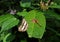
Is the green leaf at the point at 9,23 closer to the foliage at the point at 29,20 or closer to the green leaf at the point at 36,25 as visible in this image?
the foliage at the point at 29,20

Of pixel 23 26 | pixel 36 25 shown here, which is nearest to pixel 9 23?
pixel 23 26

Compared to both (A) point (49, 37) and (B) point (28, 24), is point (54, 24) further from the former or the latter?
(B) point (28, 24)

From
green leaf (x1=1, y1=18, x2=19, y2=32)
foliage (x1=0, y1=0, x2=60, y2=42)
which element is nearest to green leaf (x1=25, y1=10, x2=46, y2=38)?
foliage (x1=0, y1=0, x2=60, y2=42)

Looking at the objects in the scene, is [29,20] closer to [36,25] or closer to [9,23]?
[36,25]

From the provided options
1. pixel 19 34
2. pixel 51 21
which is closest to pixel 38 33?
pixel 19 34

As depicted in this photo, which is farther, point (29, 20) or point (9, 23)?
point (9, 23)

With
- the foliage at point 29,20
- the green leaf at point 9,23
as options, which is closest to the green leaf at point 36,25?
the foliage at point 29,20
